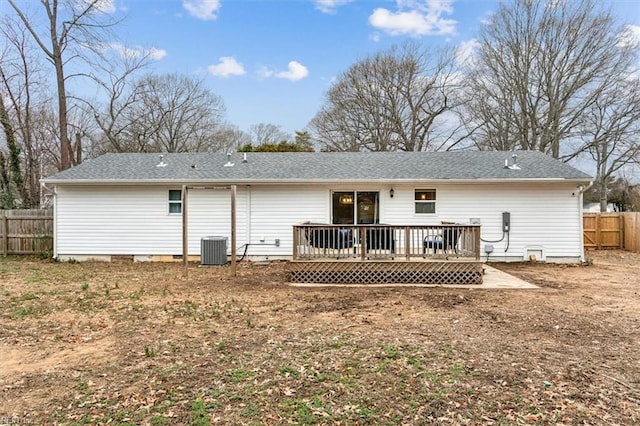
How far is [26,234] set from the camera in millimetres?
12750

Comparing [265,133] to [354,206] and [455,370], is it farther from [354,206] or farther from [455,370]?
[455,370]

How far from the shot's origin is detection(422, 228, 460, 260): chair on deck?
8086 millimetres

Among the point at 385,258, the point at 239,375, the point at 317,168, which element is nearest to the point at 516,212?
the point at 385,258

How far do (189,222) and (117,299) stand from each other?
5021 mm

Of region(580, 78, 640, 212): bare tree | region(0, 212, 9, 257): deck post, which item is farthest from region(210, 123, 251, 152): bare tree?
region(580, 78, 640, 212): bare tree

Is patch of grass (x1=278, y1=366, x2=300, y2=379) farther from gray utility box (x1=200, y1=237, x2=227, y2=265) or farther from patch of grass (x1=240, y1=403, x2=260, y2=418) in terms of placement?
gray utility box (x1=200, y1=237, x2=227, y2=265)

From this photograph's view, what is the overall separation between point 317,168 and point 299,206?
158cm

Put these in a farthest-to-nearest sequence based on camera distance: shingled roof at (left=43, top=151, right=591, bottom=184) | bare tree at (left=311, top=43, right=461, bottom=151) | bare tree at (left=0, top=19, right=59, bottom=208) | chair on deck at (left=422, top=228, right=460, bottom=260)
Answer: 1. bare tree at (left=311, top=43, right=461, bottom=151)
2. bare tree at (left=0, top=19, right=59, bottom=208)
3. shingled roof at (left=43, top=151, right=591, bottom=184)
4. chair on deck at (left=422, top=228, right=460, bottom=260)

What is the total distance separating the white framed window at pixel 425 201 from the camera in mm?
11297

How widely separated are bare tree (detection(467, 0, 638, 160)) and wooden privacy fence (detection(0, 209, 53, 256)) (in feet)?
73.5

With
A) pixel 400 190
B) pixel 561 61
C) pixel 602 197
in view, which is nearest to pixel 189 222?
pixel 400 190

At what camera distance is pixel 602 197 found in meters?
22.4

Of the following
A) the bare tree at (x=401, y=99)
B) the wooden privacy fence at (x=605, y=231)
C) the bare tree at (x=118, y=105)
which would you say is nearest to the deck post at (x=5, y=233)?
the bare tree at (x=118, y=105)

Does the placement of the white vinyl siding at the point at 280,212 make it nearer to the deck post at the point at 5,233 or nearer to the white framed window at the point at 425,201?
the white framed window at the point at 425,201
